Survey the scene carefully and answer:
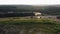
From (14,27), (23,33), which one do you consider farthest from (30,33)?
(14,27)

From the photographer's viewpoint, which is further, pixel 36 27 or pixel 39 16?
pixel 39 16

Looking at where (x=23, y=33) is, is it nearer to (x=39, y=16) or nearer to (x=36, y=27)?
(x=36, y=27)

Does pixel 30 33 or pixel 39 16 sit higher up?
pixel 39 16

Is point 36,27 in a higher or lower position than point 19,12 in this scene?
lower

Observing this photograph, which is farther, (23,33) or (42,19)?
(42,19)

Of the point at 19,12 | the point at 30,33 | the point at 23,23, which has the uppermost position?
the point at 19,12

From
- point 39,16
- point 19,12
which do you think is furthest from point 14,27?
point 39,16

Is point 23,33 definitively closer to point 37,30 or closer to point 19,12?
point 37,30

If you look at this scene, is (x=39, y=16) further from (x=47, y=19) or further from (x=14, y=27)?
(x=14, y=27)
